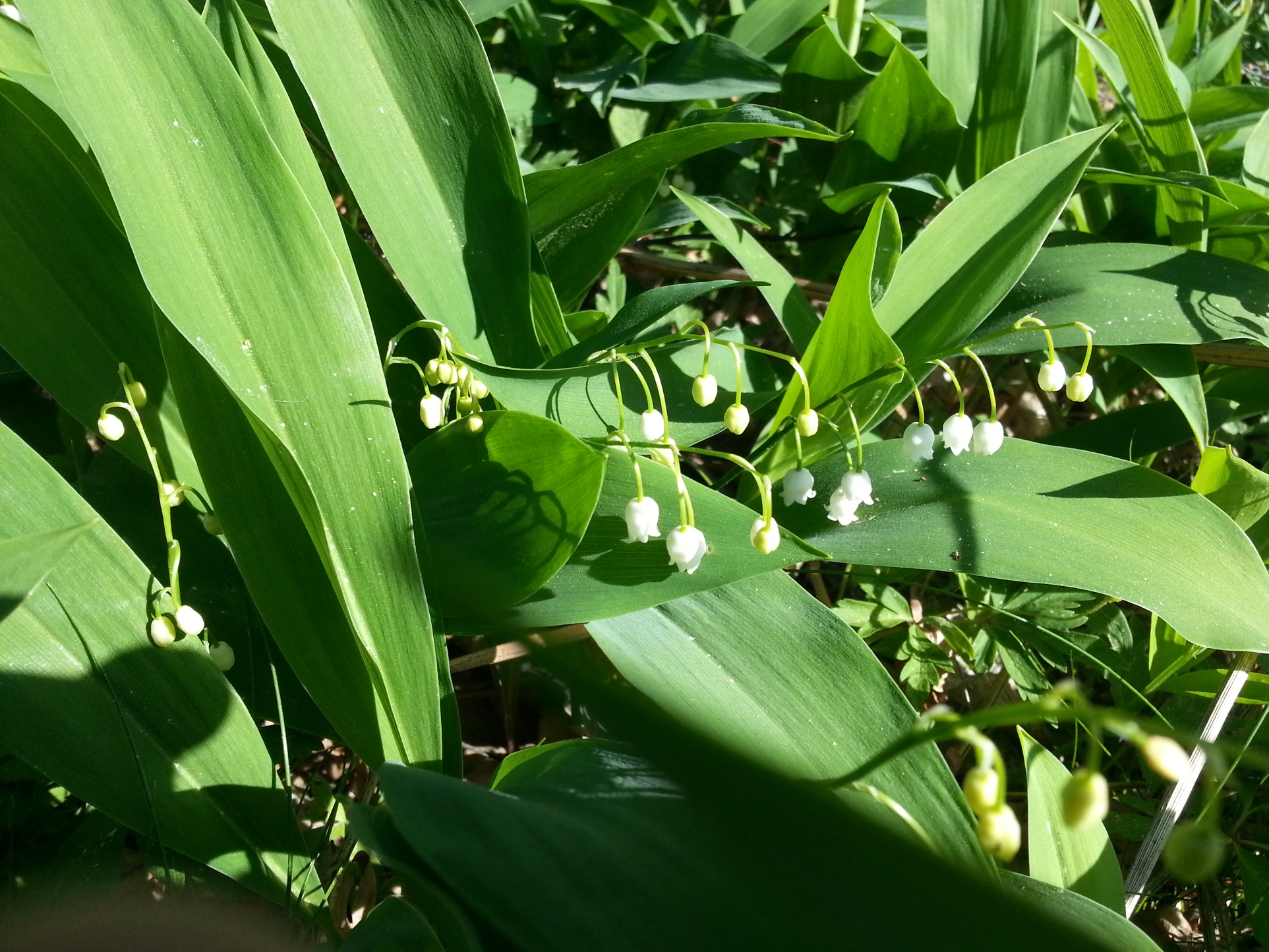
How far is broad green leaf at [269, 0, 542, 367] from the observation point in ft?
3.03

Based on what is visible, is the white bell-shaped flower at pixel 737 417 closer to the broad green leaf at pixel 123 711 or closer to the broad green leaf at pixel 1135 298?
the broad green leaf at pixel 1135 298

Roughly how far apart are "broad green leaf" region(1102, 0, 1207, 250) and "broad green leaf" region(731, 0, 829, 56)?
20.0 inches

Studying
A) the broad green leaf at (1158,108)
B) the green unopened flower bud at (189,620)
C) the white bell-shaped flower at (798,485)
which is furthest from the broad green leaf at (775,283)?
the green unopened flower bud at (189,620)

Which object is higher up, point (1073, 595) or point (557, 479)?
point (557, 479)

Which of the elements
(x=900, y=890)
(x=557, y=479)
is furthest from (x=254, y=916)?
(x=900, y=890)

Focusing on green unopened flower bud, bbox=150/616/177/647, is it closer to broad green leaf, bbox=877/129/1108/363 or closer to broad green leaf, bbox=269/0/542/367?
broad green leaf, bbox=269/0/542/367

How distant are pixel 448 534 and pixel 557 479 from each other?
0.16 meters

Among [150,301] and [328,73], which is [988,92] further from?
[150,301]

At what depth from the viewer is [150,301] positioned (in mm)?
879

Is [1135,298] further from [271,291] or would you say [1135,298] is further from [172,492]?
[172,492]

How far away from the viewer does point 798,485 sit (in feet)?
3.25

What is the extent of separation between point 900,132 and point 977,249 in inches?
15.1

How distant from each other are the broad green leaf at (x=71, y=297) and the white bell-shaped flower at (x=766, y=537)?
583mm

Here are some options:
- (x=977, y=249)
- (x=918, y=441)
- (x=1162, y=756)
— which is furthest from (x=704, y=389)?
(x=1162, y=756)
